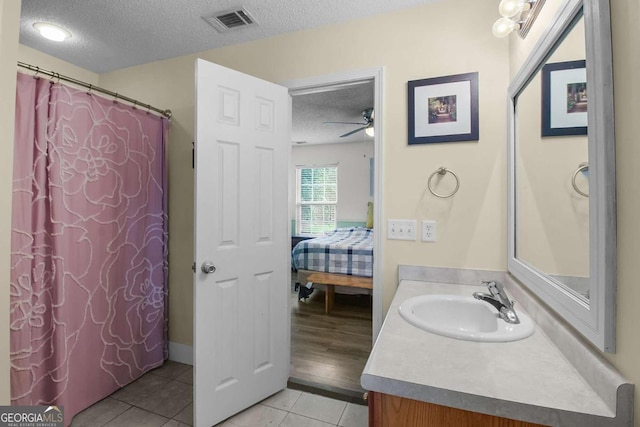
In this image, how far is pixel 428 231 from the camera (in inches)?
66.1

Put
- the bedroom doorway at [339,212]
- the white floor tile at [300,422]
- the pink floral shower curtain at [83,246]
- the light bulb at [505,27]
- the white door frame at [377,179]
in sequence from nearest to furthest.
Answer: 1. the light bulb at [505,27]
2. the pink floral shower curtain at [83,246]
3. the white floor tile at [300,422]
4. the white door frame at [377,179]
5. the bedroom doorway at [339,212]

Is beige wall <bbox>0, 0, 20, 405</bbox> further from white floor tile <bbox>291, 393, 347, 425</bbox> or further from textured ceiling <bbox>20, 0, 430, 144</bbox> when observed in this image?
white floor tile <bbox>291, 393, 347, 425</bbox>

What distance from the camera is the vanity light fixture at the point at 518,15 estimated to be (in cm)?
117

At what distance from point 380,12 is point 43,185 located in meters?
2.20

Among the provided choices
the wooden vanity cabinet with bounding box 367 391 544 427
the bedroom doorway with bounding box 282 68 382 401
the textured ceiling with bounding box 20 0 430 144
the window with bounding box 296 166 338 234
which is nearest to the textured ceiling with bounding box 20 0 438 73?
the textured ceiling with bounding box 20 0 430 144

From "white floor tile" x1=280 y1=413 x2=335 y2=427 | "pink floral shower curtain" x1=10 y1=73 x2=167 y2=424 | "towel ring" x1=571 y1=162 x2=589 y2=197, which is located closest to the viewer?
"towel ring" x1=571 y1=162 x2=589 y2=197

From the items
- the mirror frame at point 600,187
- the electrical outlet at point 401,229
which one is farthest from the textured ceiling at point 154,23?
the mirror frame at point 600,187

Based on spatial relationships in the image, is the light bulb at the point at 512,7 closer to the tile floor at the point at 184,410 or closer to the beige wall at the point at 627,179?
the beige wall at the point at 627,179

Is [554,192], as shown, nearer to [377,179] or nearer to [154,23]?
[377,179]

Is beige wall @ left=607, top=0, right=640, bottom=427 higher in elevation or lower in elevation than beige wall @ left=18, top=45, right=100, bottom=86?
lower

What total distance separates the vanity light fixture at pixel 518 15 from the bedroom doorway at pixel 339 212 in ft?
2.19

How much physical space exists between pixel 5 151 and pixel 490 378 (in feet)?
6.58

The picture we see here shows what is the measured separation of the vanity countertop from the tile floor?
44.1 inches

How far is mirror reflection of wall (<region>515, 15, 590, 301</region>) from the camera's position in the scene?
2.61 feet
